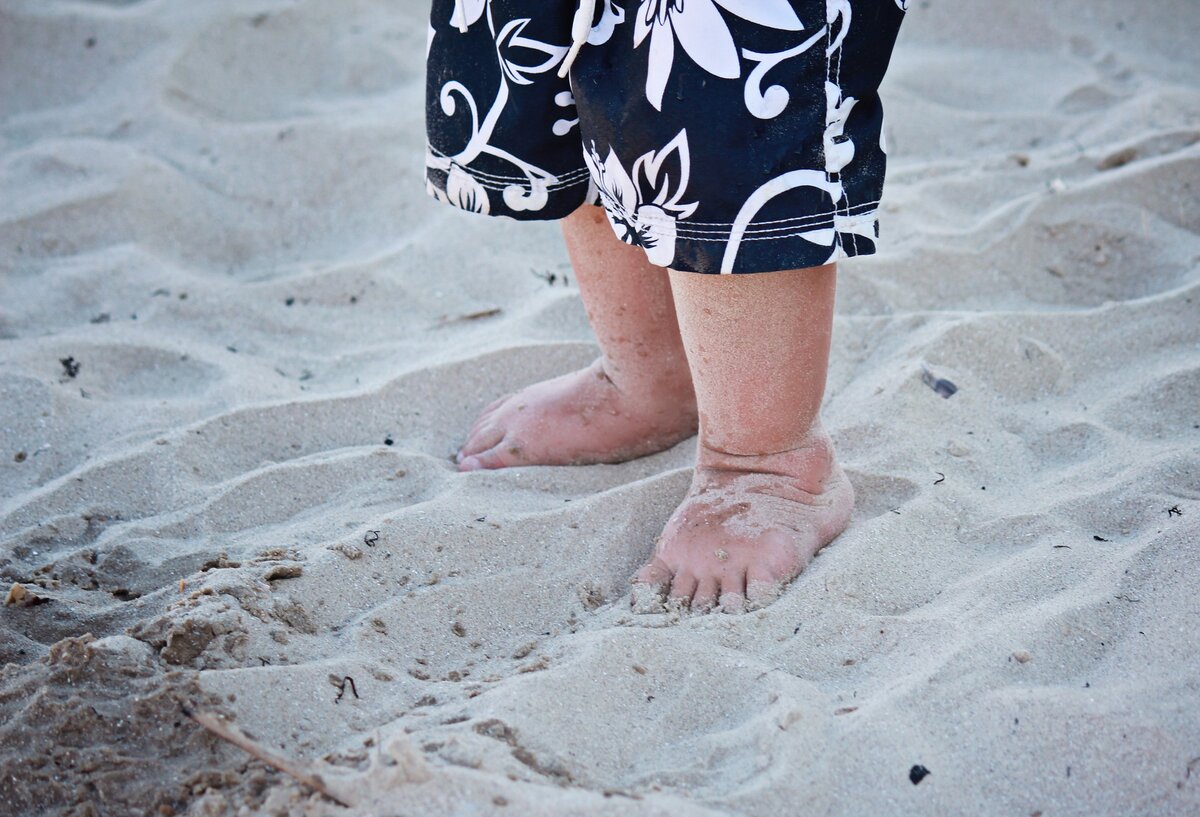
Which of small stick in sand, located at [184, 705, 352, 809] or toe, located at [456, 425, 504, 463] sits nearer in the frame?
small stick in sand, located at [184, 705, 352, 809]

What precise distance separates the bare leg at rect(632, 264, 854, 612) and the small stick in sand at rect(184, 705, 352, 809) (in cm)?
46

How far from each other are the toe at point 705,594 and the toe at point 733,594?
0.01 m

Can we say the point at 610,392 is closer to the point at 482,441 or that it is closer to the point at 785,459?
the point at 482,441

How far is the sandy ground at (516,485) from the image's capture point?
105 centimetres

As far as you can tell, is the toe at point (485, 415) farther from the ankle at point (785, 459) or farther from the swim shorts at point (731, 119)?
the swim shorts at point (731, 119)

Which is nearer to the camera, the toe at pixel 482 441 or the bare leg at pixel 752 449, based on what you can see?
the bare leg at pixel 752 449

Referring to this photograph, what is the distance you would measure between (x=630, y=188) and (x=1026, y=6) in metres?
2.39

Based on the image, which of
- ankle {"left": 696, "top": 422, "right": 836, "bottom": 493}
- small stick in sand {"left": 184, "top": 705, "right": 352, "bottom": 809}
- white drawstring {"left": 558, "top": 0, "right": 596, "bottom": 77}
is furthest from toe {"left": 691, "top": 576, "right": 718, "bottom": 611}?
white drawstring {"left": 558, "top": 0, "right": 596, "bottom": 77}

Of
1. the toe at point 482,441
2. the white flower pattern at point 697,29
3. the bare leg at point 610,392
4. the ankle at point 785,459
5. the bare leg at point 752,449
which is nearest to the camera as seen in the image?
the white flower pattern at point 697,29

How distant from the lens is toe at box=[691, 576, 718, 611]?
1.31m

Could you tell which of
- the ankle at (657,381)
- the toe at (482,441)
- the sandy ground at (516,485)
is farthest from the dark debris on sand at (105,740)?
the ankle at (657,381)

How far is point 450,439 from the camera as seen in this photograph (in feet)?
5.90

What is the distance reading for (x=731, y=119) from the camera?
3.68ft

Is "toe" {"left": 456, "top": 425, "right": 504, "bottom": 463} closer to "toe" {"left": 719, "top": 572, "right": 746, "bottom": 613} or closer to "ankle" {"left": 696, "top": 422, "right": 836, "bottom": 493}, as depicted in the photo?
"ankle" {"left": 696, "top": 422, "right": 836, "bottom": 493}
